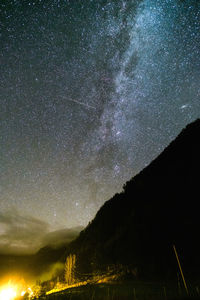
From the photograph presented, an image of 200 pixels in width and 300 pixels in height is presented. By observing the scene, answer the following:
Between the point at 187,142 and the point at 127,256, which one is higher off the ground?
the point at 187,142

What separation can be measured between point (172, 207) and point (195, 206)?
20.1ft

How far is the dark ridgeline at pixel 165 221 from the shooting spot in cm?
2525

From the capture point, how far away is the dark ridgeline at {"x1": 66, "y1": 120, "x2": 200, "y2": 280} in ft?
82.8

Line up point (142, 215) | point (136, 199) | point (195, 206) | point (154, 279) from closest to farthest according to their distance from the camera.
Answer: point (154, 279)
point (195, 206)
point (142, 215)
point (136, 199)

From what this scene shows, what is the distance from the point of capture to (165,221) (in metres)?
33.8

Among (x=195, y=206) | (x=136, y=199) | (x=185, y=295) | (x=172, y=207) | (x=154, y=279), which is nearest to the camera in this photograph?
(x=185, y=295)

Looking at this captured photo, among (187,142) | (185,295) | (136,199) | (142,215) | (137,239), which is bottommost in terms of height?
(185,295)

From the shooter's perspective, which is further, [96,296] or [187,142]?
[187,142]

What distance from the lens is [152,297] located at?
15.3m

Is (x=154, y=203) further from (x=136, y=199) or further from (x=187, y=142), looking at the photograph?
(x=187, y=142)

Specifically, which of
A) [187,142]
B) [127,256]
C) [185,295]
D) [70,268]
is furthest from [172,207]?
[70,268]

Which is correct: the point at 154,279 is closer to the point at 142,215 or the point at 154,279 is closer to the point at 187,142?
the point at 142,215

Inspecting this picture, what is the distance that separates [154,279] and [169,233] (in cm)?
908

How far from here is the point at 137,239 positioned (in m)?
36.8
